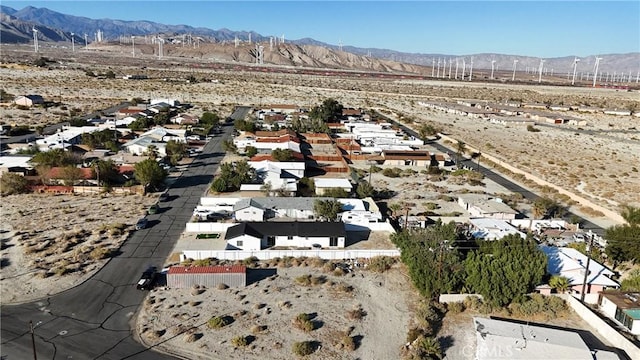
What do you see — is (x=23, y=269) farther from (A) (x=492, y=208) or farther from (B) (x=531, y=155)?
(B) (x=531, y=155)

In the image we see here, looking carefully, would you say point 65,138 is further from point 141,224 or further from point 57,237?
point 141,224

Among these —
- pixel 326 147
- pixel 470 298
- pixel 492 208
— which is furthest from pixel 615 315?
pixel 326 147

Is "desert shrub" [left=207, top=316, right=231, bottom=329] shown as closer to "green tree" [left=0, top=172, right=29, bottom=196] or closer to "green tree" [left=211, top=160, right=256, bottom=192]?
"green tree" [left=211, top=160, right=256, bottom=192]

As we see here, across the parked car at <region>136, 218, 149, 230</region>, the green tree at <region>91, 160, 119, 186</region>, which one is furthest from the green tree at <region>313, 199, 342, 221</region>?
the green tree at <region>91, 160, 119, 186</region>

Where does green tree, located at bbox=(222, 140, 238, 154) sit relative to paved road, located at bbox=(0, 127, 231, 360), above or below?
above

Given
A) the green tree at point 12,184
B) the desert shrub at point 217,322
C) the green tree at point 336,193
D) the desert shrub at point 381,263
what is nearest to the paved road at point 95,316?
the desert shrub at point 217,322

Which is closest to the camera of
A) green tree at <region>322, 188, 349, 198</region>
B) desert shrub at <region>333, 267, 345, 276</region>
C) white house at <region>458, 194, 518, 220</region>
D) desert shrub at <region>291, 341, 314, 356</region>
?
desert shrub at <region>291, 341, 314, 356</region>
